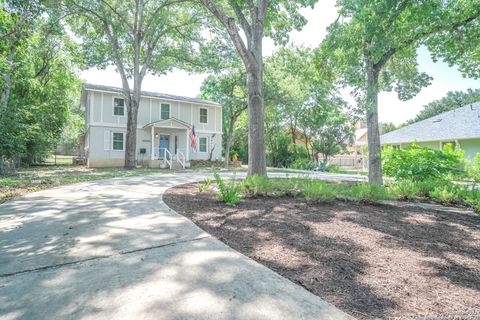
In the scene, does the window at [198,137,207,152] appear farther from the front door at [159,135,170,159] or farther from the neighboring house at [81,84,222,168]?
the front door at [159,135,170,159]

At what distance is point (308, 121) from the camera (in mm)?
24516

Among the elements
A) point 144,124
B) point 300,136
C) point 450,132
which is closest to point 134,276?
point 144,124

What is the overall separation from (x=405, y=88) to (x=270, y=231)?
26.8 ft

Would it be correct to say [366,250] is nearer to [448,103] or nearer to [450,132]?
[450,132]

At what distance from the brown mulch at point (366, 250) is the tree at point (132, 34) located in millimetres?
13828

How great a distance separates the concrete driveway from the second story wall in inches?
660

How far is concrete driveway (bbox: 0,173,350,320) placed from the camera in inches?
72.1

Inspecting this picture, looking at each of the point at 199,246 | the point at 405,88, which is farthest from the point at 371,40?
the point at 199,246

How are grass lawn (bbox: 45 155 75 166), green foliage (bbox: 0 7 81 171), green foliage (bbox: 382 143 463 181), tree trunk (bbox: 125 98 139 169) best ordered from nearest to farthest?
1. green foliage (bbox: 382 143 463 181)
2. green foliage (bbox: 0 7 81 171)
3. tree trunk (bbox: 125 98 139 169)
4. grass lawn (bbox: 45 155 75 166)

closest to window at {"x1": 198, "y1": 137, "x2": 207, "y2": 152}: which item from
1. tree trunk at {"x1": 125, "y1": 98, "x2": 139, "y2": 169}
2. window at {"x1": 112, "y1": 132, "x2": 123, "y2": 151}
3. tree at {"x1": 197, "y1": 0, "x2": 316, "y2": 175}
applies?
window at {"x1": 112, "y1": 132, "x2": 123, "y2": 151}

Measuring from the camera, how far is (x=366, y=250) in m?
3.05

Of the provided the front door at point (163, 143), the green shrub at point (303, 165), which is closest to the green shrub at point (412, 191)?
the green shrub at point (303, 165)

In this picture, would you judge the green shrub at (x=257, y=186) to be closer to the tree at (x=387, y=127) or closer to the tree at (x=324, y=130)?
the tree at (x=324, y=130)

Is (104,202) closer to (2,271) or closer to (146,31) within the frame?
(2,271)
